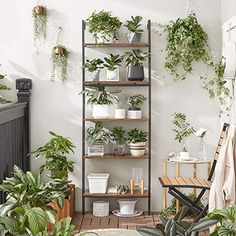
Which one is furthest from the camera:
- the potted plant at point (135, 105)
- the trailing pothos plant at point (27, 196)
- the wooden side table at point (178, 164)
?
the potted plant at point (135, 105)

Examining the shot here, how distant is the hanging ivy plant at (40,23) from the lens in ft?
20.5

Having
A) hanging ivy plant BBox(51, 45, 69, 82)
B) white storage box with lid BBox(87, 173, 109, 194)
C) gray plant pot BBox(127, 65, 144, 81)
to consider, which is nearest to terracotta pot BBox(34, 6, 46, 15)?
hanging ivy plant BBox(51, 45, 69, 82)

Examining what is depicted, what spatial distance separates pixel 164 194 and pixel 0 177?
202cm

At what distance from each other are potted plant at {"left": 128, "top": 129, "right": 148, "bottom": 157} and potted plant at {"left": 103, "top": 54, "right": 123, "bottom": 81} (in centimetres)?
61

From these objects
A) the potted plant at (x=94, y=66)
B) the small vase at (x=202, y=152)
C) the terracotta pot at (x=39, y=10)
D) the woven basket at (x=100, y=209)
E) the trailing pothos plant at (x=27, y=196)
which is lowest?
the woven basket at (x=100, y=209)

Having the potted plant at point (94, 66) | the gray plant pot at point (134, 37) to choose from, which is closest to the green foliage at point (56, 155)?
the potted plant at point (94, 66)

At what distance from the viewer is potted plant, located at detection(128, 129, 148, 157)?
614 cm

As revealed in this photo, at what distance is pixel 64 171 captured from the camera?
5.76 meters

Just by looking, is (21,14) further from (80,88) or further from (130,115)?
(130,115)

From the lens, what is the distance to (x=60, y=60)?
6.27 meters

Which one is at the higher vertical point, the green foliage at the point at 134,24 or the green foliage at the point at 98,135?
the green foliage at the point at 134,24

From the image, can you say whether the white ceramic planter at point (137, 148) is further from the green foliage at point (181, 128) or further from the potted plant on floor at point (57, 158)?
the potted plant on floor at point (57, 158)

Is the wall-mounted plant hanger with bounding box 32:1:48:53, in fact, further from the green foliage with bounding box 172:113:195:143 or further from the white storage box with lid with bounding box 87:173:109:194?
the green foliage with bounding box 172:113:195:143

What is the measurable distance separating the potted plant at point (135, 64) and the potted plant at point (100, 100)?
0.76ft
